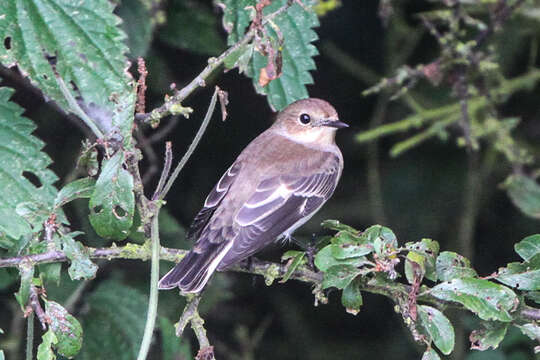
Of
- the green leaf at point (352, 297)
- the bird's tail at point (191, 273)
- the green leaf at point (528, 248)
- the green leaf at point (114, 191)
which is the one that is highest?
the green leaf at point (114, 191)

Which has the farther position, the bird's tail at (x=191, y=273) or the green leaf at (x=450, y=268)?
the bird's tail at (x=191, y=273)

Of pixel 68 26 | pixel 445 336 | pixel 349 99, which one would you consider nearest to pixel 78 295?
pixel 68 26

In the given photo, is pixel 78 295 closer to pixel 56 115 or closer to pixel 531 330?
pixel 56 115

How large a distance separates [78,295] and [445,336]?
2243 mm

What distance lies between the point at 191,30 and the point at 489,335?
2.68 meters

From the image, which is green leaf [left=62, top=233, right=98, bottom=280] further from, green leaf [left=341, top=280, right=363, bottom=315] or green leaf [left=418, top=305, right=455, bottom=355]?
green leaf [left=418, top=305, right=455, bottom=355]

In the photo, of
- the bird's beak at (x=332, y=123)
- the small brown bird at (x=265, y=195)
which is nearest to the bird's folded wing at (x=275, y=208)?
Answer: the small brown bird at (x=265, y=195)

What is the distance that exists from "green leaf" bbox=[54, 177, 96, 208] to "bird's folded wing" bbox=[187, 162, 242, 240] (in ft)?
3.30

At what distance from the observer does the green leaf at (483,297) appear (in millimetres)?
2680

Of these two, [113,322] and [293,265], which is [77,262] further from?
[113,322]

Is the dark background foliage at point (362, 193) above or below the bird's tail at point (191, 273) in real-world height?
below

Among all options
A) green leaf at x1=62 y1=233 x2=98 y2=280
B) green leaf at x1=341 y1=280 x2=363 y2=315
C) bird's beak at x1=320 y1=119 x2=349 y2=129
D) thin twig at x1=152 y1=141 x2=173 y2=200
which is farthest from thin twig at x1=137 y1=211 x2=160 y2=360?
bird's beak at x1=320 y1=119 x2=349 y2=129

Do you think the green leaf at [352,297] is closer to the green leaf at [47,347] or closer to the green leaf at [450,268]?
the green leaf at [450,268]

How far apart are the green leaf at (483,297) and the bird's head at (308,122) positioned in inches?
82.6
